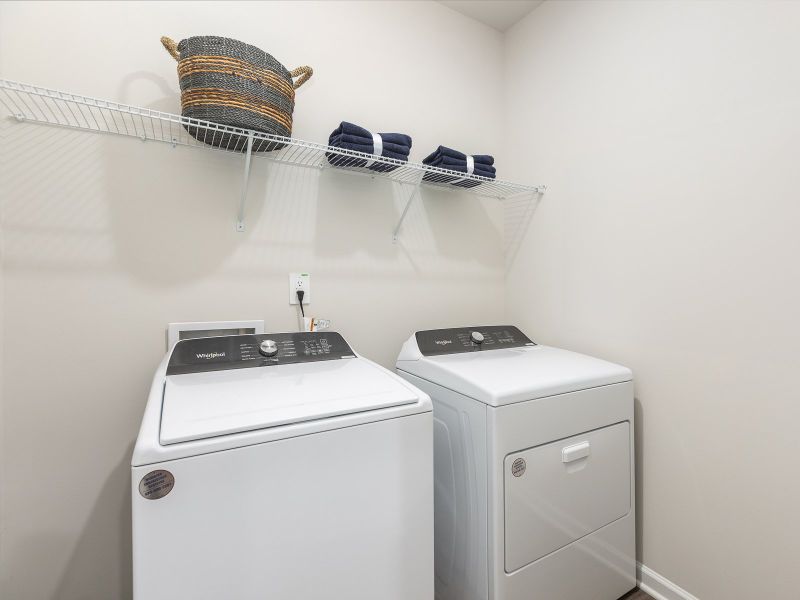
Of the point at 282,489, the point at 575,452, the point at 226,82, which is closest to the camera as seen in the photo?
the point at 282,489

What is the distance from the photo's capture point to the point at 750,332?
125 centimetres

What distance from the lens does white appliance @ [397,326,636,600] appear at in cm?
119

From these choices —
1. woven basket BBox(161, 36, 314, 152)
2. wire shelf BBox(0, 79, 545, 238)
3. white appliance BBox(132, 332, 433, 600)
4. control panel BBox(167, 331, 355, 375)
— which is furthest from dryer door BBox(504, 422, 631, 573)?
woven basket BBox(161, 36, 314, 152)

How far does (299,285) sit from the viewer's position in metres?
1.66

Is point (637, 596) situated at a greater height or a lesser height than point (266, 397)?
lesser

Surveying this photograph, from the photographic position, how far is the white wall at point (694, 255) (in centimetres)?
119

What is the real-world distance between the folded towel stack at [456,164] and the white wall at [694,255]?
1.27 feet

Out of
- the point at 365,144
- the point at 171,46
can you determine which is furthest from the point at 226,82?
the point at 365,144

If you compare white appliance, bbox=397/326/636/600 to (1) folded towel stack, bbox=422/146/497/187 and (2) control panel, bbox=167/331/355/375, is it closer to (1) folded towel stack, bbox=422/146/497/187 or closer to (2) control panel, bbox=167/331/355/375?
(2) control panel, bbox=167/331/355/375

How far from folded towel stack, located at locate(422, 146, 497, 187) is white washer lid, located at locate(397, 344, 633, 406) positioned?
0.83m

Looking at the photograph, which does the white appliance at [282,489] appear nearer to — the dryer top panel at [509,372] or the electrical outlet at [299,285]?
the dryer top panel at [509,372]

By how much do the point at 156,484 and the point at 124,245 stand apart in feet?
3.22

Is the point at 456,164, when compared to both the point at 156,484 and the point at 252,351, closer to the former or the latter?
the point at 252,351

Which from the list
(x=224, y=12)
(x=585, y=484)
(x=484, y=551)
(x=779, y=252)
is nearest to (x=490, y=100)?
(x=224, y=12)
